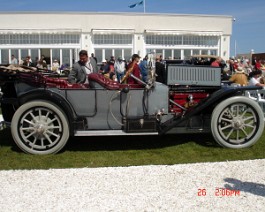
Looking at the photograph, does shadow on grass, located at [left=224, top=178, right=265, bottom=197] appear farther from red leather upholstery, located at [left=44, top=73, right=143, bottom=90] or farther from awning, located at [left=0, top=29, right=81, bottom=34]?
awning, located at [left=0, top=29, right=81, bottom=34]

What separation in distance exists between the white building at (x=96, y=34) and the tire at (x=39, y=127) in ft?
79.2

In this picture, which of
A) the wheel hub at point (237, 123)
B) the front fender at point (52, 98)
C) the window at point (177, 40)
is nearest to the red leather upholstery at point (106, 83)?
the front fender at point (52, 98)

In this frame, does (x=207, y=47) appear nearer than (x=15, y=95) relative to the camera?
No

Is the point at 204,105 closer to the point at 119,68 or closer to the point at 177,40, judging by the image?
the point at 119,68

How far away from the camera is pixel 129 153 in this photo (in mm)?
5688

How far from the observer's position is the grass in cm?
520

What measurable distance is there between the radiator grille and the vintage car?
16 mm

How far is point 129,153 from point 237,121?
173 centimetres

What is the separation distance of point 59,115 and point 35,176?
1015 millimetres

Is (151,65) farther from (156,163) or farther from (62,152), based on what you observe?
(62,152)

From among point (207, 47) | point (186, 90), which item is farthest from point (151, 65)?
point (207, 47)

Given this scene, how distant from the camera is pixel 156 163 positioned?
16.9ft
